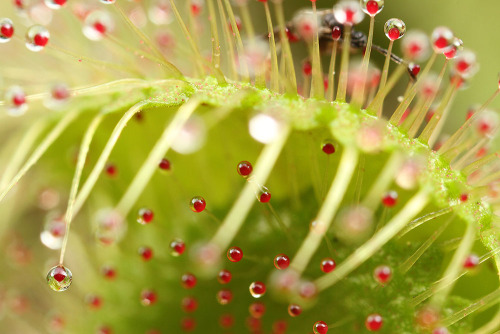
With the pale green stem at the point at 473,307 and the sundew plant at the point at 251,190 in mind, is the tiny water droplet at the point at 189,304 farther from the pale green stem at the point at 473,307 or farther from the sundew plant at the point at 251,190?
the pale green stem at the point at 473,307

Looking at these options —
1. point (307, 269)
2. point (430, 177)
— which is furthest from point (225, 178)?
point (430, 177)

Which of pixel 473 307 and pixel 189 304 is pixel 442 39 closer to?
pixel 473 307

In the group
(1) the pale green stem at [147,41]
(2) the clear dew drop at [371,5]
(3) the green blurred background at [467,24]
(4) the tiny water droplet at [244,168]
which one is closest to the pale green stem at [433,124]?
(2) the clear dew drop at [371,5]

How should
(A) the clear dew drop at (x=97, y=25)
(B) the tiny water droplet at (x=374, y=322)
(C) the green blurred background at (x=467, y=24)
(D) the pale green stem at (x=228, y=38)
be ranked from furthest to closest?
(C) the green blurred background at (x=467, y=24) → (D) the pale green stem at (x=228, y=38) → (A) the clear dew drop at (x=97, y=25) → (B) the tiny water droplet at (x=374, y=322)

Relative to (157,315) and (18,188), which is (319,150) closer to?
(157,315)

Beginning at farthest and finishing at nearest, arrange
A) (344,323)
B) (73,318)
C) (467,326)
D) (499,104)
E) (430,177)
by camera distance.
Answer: (499,104), (73,318), (344,323), (467,326), (430,177)

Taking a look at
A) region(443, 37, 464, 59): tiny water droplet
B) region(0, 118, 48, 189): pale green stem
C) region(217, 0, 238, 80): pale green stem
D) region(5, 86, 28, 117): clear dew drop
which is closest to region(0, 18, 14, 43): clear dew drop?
region(5, 86, 28, 117): clear dew drop

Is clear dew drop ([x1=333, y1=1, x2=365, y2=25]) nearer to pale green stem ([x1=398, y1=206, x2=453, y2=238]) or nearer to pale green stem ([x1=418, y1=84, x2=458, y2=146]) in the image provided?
pale green stem ([x1=418, y1=84, x2=458, y2=146])

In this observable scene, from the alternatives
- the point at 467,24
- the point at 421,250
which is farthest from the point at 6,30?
the point at 467,24
